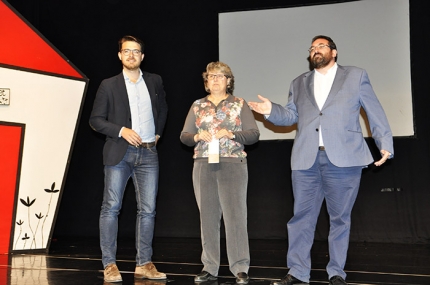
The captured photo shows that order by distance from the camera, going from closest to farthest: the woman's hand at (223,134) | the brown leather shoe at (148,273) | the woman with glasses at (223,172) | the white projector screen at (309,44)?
1. the woman's hand at (223,134)
2. the woman with glasses at (223,172)
3. the brown leather shoe at (148,273)
4. the white projector screen at (309,44)

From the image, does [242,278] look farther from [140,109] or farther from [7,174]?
[7,174]

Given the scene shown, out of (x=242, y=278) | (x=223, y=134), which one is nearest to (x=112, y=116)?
(x=223, y=134)

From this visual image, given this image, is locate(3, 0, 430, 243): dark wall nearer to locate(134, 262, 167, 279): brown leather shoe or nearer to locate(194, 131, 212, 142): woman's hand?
locate(134, 262, 167, 279): brown leather shoe

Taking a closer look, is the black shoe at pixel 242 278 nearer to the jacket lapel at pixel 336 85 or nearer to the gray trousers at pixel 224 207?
the gray trousers at pixel 224 207

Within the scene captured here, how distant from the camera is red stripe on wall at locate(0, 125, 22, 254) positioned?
195 inches

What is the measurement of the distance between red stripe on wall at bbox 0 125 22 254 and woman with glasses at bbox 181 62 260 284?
2.07m

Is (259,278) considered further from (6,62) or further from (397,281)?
(6,62)

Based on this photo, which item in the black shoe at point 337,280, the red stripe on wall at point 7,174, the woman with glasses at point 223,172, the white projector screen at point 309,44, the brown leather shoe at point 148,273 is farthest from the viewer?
the white projector screen at point 309,44

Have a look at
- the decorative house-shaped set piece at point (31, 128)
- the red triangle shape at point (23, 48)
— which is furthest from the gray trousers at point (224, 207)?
the red triangle shape at point (23, 48)

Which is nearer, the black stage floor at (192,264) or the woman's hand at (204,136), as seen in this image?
the woman's hand at (204,136)

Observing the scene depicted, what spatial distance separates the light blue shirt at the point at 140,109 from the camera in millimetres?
3721

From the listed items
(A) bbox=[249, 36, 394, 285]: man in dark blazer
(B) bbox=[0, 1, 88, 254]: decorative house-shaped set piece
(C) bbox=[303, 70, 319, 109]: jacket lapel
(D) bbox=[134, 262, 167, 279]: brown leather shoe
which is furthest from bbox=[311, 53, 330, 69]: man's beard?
(B) bbox=[0, 1, 88, 254]: decorative house-shaped set piece

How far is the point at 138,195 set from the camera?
12.3ft

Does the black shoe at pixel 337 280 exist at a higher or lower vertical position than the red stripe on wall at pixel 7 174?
lower
